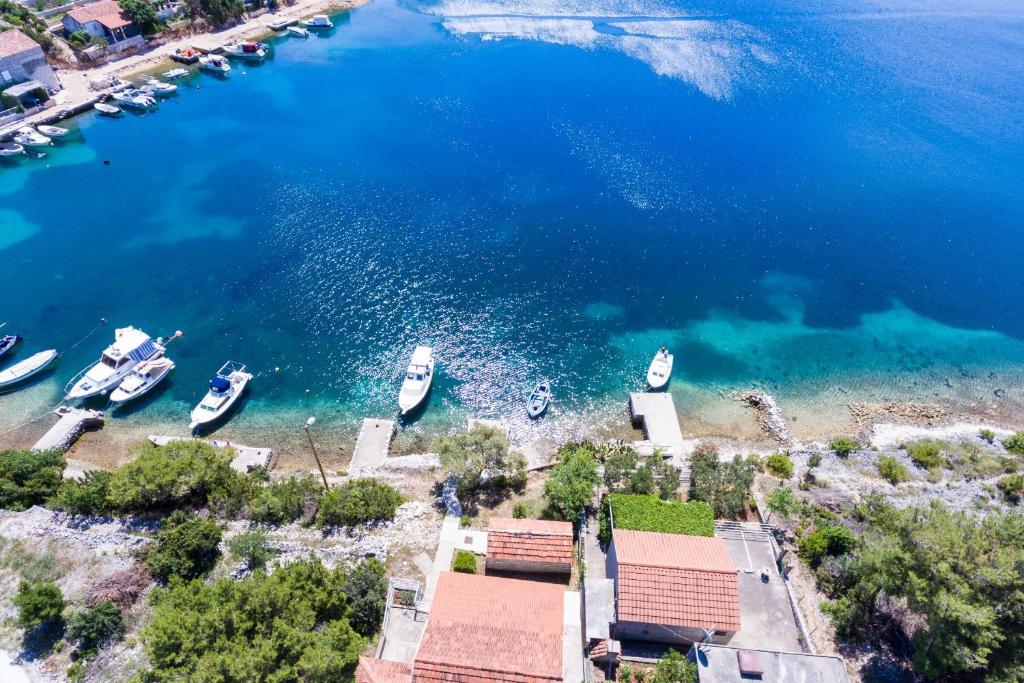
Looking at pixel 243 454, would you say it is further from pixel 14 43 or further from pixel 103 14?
pixel 103 14

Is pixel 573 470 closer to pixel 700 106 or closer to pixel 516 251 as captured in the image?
pixel 516 251

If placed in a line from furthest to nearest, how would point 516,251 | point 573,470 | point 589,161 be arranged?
point 589,161 → point 516,251 → point 573,470

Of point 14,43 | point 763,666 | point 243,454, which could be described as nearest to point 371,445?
point 243,454

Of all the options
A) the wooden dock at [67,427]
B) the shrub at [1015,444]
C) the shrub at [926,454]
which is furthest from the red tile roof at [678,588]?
the wooden dock at [67,427]

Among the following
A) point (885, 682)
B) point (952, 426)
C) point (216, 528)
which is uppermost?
point (216, 528)

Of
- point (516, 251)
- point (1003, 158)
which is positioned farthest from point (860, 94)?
point (516, 251)

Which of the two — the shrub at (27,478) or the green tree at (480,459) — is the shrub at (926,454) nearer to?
the green tree at (480,459)

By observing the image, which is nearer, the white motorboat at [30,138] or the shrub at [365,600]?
the shrub at [365,600]
